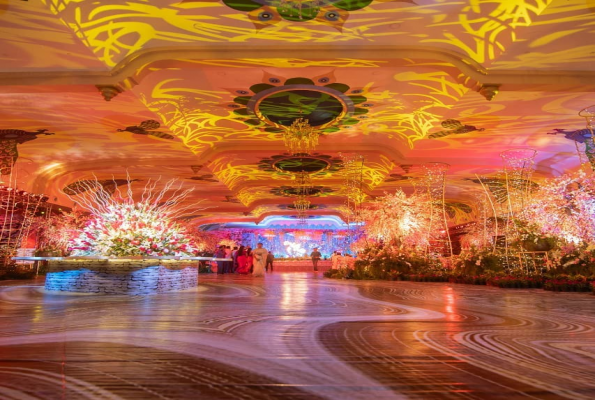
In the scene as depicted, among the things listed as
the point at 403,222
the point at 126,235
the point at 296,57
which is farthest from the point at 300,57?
the point at 403,222

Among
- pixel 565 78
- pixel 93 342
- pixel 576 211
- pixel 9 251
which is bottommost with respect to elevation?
pixel 93 342

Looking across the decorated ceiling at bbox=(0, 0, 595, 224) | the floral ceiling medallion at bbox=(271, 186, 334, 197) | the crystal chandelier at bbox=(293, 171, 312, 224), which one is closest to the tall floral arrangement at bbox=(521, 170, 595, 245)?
the decorated ceiling at bbox=(0, 0, 595, 224)

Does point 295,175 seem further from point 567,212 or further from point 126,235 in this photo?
point 126,235

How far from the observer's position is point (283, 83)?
25.6ft

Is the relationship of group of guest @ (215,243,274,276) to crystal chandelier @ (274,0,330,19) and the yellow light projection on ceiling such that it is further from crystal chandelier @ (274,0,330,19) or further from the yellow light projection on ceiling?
crystal chandelier @ (274,0,330,19)

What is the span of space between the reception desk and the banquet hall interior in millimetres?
31

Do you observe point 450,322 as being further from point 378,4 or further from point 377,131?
point 377,131

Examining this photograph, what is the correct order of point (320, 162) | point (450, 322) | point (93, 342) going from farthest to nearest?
point (320, 162) → point (450, 322) → point (93, 342)

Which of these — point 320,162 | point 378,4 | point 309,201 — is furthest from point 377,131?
point 309,201

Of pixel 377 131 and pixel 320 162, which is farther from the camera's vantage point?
pixel 320 162

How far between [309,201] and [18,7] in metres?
17.4

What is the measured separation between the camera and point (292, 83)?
25.6 ft

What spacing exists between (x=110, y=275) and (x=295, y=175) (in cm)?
1074

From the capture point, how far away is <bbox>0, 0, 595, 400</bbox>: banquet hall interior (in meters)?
1.87
